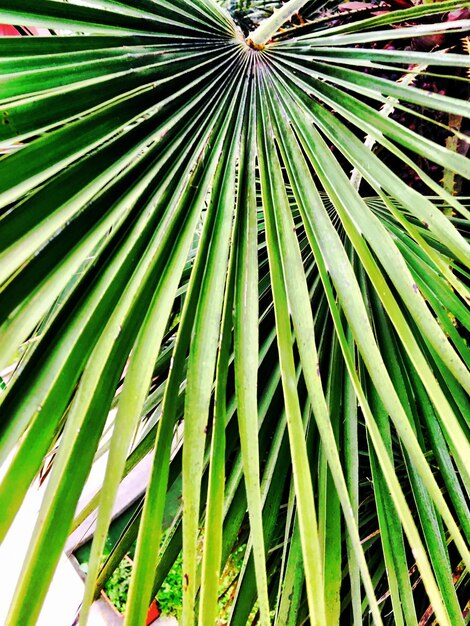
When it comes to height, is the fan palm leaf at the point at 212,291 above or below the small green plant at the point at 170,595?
above

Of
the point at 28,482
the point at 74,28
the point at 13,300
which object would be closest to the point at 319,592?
the point at 28,482

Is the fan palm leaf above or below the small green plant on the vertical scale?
above

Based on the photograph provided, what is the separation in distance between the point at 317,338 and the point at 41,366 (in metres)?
0.48

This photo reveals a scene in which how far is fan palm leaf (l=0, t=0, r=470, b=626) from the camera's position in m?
0.35

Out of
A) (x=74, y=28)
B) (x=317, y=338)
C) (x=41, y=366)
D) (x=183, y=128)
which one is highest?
(x=74, y=28)

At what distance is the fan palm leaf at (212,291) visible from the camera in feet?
1.16

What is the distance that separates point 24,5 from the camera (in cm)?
54

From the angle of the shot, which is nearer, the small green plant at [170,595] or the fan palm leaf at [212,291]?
the fan palm leaf at [212,291]

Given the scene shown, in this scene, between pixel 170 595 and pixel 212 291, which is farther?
pixel 170 595

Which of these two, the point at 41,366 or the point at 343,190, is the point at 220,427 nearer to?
the point at 41,366

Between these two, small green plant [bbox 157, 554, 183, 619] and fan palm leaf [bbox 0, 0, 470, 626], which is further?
small green plant [bbox 157, 554, 183, 619]

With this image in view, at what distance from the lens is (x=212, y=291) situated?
463 millimetres

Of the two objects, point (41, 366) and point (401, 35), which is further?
point (401, 35)

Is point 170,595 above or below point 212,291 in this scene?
below
